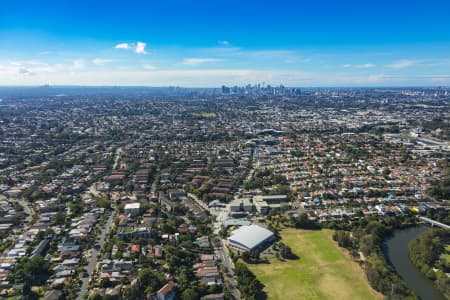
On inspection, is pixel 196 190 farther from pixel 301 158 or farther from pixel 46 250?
pixel 301 158

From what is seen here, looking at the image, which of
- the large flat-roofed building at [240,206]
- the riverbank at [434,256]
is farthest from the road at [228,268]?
the riverbank at [434,256]

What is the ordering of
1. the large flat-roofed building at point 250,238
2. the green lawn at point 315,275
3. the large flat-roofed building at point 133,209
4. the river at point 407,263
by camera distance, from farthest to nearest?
the large flat-roofed building at point 133,209
the large flat-roofed building at point 250,238
the river at point 407,263
the green lawn at point 315,275

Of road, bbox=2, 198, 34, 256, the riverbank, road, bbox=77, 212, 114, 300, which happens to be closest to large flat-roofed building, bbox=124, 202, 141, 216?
road, bbox=77, 212, 114, 300

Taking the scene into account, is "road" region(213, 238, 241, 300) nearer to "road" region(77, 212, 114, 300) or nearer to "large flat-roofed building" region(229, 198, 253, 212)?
"large flat-roofed building" region(229, 198, 253, 212)

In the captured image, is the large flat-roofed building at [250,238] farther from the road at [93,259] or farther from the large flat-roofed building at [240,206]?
the road at [93,259]

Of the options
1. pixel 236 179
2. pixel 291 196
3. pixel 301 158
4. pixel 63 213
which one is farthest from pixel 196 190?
pixel 301 158
